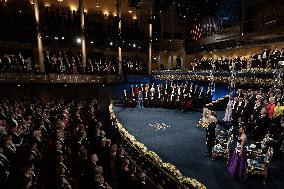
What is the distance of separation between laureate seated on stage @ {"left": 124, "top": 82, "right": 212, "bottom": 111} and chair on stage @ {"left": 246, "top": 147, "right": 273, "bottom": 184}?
28.7 ft

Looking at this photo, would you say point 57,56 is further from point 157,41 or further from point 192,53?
point 192,53

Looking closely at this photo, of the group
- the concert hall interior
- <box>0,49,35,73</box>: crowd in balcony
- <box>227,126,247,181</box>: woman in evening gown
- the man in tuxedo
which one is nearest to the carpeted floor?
the concert hall interior

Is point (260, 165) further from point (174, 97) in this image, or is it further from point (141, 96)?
point (141, 96)

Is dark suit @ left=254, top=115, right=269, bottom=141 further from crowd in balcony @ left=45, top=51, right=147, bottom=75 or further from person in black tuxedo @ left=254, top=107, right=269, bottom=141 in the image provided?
crowd in balcony @ left=45, top=51, right=147, bottom=75

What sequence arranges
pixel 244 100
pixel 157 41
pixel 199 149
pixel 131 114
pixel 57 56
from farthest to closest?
1. pixel 157 41
2. pixel 57 56
3. pixel 131 114
4. pixel 244 100
5. pixel 199 149

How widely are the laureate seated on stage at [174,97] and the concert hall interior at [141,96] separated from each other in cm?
7

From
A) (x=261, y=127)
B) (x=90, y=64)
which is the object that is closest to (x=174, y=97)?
(x=90, y=64)

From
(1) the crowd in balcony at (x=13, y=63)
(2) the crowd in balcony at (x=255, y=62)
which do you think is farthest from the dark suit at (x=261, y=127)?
(1) the crowd in balcony at (x=13, y=63)

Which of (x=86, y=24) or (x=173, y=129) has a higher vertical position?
(x=86, y=24)

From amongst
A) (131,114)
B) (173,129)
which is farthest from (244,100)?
(131,114)

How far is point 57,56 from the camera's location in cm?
1930

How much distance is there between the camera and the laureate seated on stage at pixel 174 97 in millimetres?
15766

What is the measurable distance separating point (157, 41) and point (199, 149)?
1557 centimetres

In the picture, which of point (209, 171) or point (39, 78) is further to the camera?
point (39, 78)
